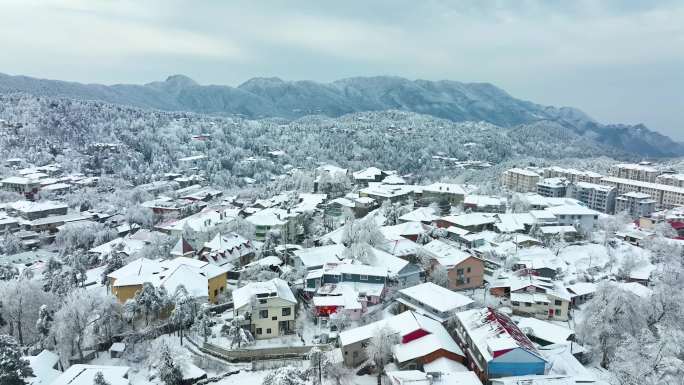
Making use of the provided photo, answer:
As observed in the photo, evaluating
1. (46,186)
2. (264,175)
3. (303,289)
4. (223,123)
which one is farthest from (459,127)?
(303,289)

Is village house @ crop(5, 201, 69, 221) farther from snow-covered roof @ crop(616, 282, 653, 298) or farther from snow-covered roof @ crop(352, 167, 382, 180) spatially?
Result: snow-covered roof @ crop(616, 282, 653, 298)

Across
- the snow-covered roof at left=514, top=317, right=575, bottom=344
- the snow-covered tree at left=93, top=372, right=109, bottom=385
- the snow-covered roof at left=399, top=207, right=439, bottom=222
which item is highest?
the snow-covered roof at left=399, top=207, right=439, bottom=222

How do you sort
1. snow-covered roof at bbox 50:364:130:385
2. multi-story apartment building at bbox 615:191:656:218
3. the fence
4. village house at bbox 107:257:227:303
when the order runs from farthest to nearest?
multi-story apartment building at bbox 615:191:656:218 < village house at bbox 107:257:227:303 < the fence < snow-covered roof at bbox 50:364:130:385

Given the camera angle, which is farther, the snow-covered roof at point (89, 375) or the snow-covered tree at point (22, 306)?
the snow-covered tree at point (22, 306)

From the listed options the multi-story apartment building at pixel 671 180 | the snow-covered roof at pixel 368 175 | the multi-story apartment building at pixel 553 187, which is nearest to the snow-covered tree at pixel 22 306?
the snow-covered roof at pixel 368 175

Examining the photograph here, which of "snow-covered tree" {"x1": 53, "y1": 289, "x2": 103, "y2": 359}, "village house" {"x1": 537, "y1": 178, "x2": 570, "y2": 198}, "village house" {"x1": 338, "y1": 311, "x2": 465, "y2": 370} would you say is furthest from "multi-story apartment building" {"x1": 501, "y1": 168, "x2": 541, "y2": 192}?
"snow-covered tree" {"x1": 53, "y1": 289, "x2": 103, "y2": 359}

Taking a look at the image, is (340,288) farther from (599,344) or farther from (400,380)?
(599,344)

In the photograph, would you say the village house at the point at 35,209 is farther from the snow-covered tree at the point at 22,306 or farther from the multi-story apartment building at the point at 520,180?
the multi-story apartment building at the point at 520,180

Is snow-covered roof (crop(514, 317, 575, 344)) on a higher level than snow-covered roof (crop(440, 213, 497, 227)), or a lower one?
lower
